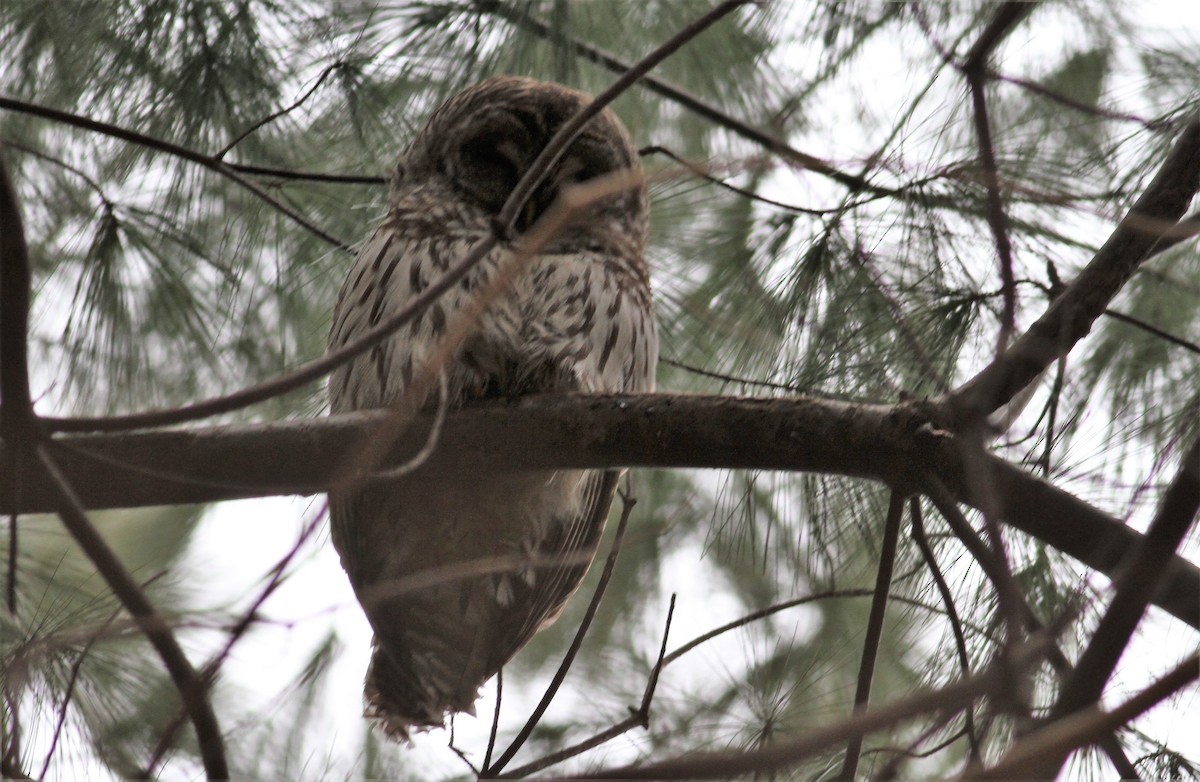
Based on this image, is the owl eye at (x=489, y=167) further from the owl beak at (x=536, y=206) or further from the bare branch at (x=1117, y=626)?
the bare branch at (x=1117, y=626)

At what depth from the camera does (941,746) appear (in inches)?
80.6

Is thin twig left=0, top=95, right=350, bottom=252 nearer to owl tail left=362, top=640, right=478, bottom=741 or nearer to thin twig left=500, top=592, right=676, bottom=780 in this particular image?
owl tail left=362, top=640, right=478, bottom=741

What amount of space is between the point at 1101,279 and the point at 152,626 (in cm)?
148

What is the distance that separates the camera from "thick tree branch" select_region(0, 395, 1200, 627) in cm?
207

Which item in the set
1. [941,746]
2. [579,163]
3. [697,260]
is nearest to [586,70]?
[579,163]

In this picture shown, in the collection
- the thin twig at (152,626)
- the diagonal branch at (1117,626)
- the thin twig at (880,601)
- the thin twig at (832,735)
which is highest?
the thin twig at (880,601)

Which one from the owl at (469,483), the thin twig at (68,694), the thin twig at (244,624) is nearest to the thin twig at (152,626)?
the thin twig at (244,624)

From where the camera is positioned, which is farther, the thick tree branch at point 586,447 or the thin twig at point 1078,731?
the thick tree branch at point 586,447

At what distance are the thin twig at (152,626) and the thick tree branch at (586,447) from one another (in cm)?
36

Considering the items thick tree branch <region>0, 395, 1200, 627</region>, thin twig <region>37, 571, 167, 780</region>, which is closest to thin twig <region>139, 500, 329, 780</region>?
thin twig <region>37, 571, 167, 780</region>

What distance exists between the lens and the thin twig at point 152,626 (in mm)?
1541

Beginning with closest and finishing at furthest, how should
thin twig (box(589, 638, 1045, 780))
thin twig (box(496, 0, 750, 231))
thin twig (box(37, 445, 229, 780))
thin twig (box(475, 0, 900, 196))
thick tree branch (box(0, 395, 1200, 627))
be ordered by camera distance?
thin twig (box(589, 638, 1045, 780)) → thin twig (box(37, 445, 229, 780)) → thin twig (box(496, 0, 750, 231)) → thick tree branch (box(0, 395, 1200, 627)) → thin twig (box(475, 0, 900, 196))

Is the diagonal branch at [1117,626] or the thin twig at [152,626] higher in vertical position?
the thin twig at [152,626]

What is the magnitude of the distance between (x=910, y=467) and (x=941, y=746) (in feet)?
1.45
